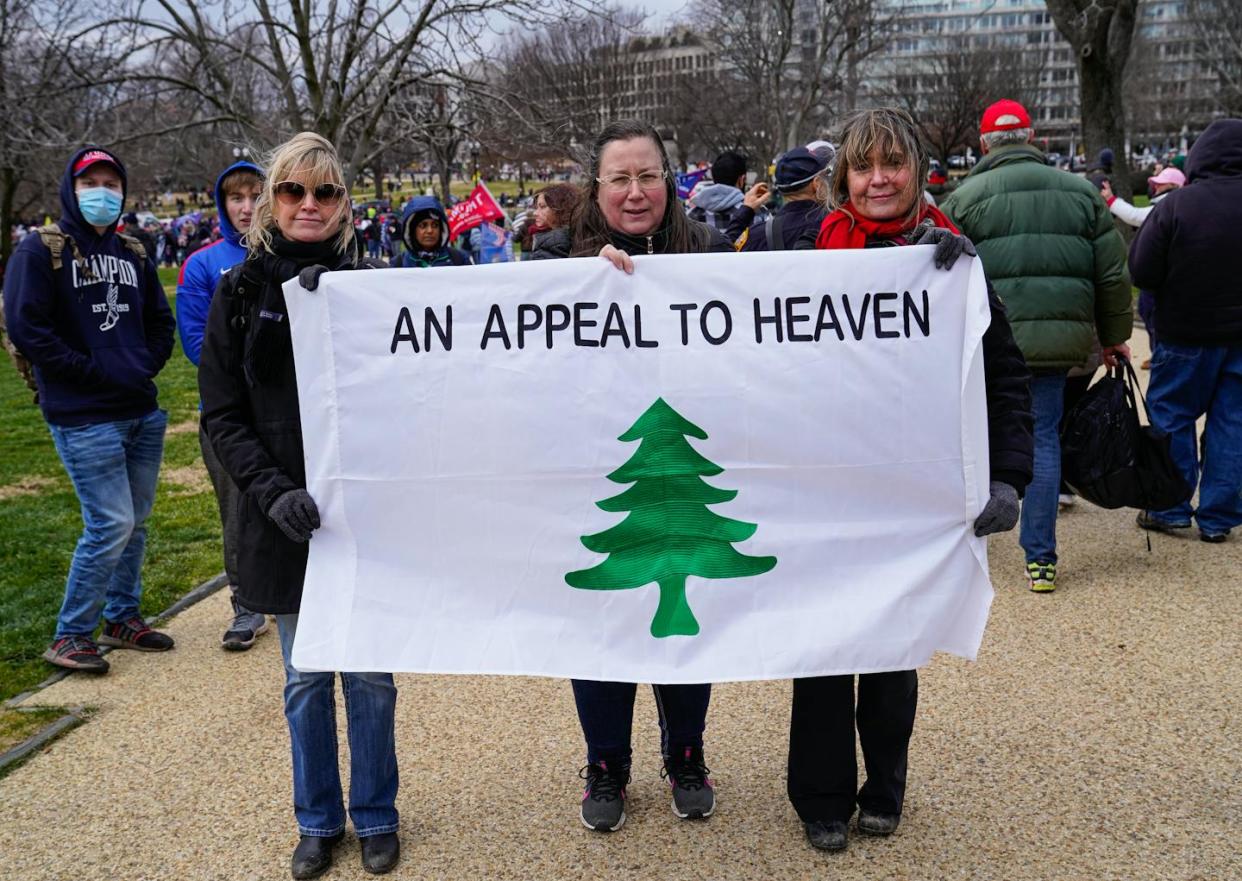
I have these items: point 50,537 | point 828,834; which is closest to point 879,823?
point 828,834

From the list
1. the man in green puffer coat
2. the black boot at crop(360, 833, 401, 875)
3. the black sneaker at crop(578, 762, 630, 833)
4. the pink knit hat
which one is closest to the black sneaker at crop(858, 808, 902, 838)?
the black sneaker at crop(578, 762, 630, 833)

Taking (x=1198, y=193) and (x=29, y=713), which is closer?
(x=29, y=713)

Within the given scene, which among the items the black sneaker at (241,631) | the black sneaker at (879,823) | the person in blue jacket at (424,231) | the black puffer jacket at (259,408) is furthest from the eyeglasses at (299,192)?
the person in blue jacket at (424,231)

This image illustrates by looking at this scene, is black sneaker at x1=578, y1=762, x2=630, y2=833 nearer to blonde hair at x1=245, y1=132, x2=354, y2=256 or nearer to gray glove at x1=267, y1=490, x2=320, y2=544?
gray glove at x1=267, y1=490, x2=320, y2=544

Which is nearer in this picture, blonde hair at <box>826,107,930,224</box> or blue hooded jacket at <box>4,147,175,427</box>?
blonde hair at <box>826,107,930,224</box>

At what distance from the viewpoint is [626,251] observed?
3.25m

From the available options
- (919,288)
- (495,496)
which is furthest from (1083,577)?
(495,496)

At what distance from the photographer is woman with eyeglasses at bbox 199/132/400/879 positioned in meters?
3.15

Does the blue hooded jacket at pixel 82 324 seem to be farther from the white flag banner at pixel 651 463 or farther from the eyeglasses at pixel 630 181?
the eyeglasses at pixel 630 181

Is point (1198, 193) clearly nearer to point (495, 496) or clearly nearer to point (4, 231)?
point (495, 496)

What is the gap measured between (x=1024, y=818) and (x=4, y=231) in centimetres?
2302

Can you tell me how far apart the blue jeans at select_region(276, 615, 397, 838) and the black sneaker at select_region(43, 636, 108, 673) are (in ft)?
6.95

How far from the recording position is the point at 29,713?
459 cm

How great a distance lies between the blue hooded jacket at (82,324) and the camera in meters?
4.74
